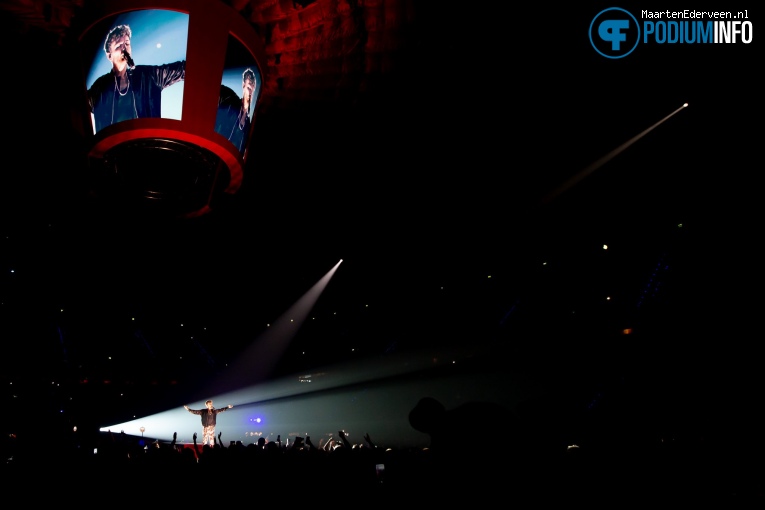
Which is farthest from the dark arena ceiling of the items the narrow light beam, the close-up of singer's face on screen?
the close-up of singer's face on screen

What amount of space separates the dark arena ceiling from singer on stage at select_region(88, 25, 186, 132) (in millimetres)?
257

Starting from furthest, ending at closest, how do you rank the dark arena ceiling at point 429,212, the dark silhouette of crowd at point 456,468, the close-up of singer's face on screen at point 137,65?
the dark arena ceiling at point 429,212, the dark silhouette of crowd at point 456,468, the close-up of singer's face on screen at point 137,65

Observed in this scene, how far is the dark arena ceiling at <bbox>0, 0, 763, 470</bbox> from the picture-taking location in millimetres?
4086

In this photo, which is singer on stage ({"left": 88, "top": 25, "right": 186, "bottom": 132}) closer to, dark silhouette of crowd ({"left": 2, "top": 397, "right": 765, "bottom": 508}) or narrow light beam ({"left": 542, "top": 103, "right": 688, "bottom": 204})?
dark silhouette of crowd ({"left": 2, "top": 397, "right": 765, "bottom": 508})

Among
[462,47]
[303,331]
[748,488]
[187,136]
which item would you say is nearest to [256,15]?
[187,136]

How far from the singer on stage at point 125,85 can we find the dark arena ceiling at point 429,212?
257 mm

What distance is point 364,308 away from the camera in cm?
1364

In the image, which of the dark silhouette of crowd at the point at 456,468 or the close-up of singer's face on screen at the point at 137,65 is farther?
the dark silhouette of crowd at the point at 456,468

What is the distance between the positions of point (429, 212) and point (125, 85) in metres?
5.47

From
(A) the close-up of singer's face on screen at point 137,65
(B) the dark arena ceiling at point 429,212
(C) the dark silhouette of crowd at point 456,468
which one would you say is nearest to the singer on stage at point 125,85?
(A) the close-up of singer's face on screen at point 137,65

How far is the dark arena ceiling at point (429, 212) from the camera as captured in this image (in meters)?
4.09

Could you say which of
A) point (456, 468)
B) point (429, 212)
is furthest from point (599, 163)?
point (456, 468)

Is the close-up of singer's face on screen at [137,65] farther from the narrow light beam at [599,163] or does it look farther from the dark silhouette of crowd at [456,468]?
the narrow light beam at [599,163]

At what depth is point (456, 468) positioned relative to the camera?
329cm
